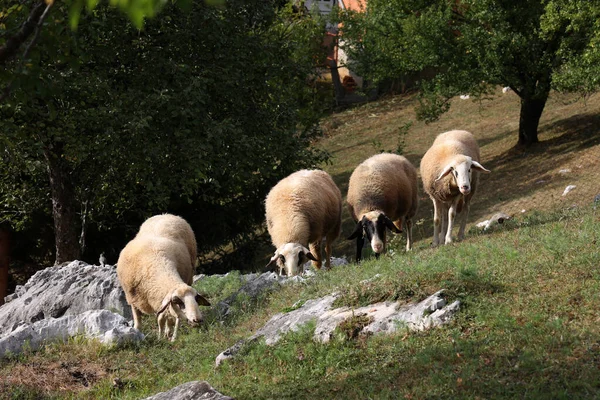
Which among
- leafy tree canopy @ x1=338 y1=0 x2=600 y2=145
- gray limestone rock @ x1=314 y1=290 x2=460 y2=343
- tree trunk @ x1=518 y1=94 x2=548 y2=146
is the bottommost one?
tree trunk @ x1=518 y1=94 x2=548 y2=146

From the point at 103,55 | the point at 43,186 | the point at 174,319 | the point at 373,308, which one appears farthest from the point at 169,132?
the point at 373,308

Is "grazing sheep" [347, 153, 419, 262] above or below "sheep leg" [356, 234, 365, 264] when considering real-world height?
above

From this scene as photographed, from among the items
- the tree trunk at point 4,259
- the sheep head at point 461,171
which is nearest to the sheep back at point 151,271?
the sheep head at point 461,171

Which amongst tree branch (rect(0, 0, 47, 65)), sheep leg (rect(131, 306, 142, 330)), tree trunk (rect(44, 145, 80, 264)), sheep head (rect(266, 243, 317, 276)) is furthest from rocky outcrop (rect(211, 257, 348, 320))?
tree trunk (rect(44, 145, 80, 264))

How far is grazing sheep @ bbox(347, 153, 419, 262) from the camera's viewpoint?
47.1 feet

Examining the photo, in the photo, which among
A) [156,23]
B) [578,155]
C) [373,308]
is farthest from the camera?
[578,155]

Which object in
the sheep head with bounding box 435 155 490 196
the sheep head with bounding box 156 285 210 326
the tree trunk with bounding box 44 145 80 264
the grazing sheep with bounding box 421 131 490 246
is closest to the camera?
the sheep head with bounding box 156 285 210 326

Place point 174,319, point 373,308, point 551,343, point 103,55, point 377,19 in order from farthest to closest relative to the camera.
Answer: point 377,19
point 103,55
point 174,319
point 373,308
point 551,343

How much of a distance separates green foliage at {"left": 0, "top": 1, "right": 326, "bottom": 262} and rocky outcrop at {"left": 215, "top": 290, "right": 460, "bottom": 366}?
804 centimetres

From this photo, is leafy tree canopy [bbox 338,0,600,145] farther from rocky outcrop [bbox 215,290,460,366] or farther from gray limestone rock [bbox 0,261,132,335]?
rocky outcrop [bbox 215,290,460,366]

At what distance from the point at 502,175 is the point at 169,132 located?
1294 cm

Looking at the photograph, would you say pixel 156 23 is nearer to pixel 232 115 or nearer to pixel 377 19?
pixel 232 115

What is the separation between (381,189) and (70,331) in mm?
6193

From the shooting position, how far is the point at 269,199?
1545cm
